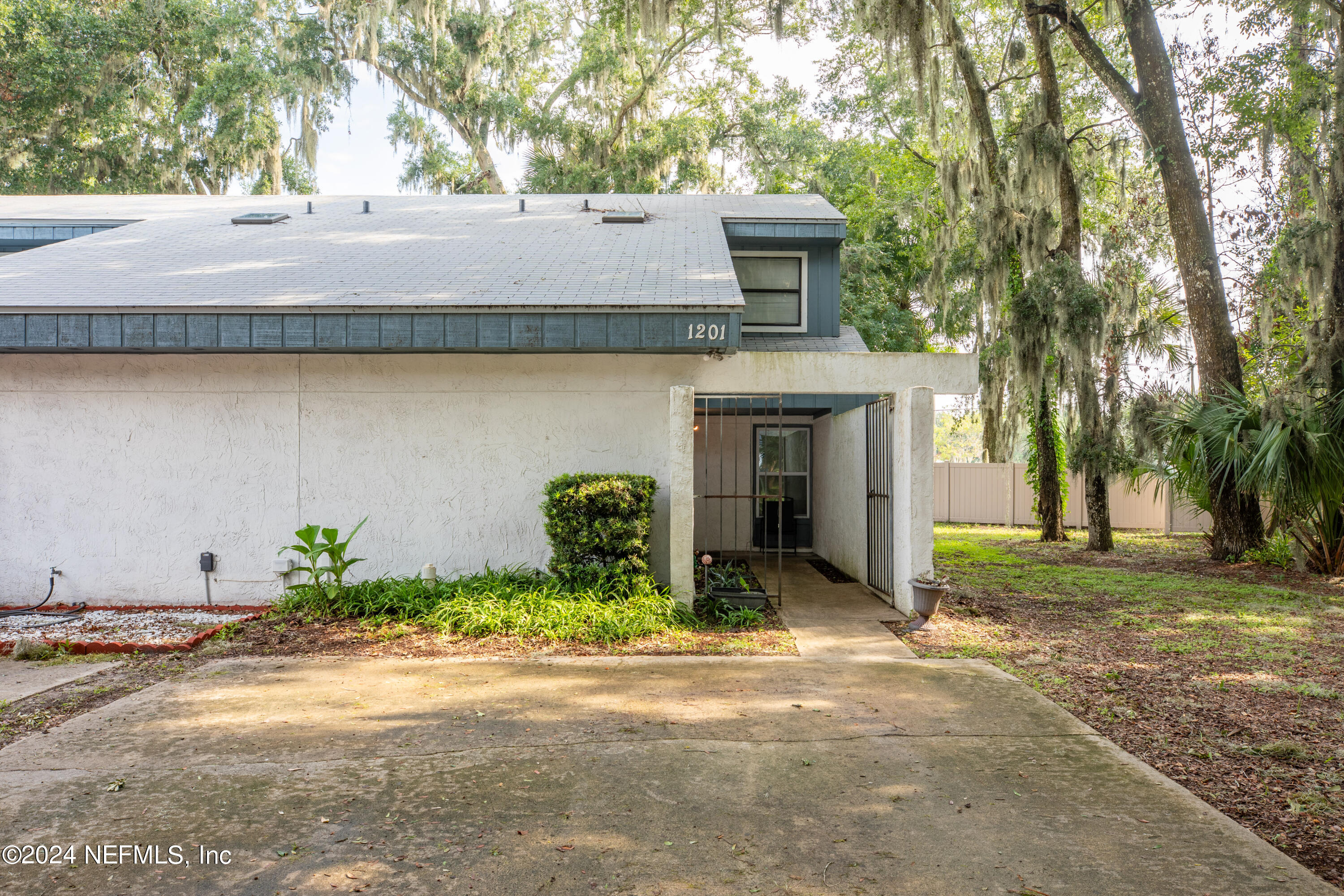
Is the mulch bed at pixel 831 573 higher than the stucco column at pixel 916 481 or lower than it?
lower

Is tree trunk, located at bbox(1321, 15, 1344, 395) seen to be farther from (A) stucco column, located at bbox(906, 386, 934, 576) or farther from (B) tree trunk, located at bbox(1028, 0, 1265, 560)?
(A) stucco column, located at bbox(906, 386, 934, 576)

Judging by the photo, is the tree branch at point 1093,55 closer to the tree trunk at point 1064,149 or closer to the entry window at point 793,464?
the tree trunk at point 1064,149

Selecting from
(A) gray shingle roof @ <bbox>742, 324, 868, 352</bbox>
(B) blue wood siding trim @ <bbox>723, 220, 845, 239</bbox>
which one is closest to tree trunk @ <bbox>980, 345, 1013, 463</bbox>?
(A) gray shingle roof @ <bbox>742, 324, 868, 352</bbox>

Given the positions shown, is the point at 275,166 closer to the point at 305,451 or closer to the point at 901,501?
the point at 305,451

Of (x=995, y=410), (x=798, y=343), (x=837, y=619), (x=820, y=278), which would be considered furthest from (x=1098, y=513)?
(x=995, y=410)

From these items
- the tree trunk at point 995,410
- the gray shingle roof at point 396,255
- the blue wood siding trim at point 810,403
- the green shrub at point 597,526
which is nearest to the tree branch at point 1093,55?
the gray shingle roof at point 396,255

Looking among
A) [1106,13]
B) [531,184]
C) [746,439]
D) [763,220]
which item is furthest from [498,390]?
[531,184]

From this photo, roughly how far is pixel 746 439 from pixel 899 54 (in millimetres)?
6367

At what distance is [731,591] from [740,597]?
0.40 feet

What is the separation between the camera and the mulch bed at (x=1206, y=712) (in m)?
3.45

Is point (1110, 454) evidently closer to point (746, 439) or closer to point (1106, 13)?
point (746, 439)

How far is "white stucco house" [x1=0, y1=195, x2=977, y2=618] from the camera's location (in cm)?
700

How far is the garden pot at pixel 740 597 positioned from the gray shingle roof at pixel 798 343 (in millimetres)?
3371

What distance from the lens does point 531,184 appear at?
71.9 feet
